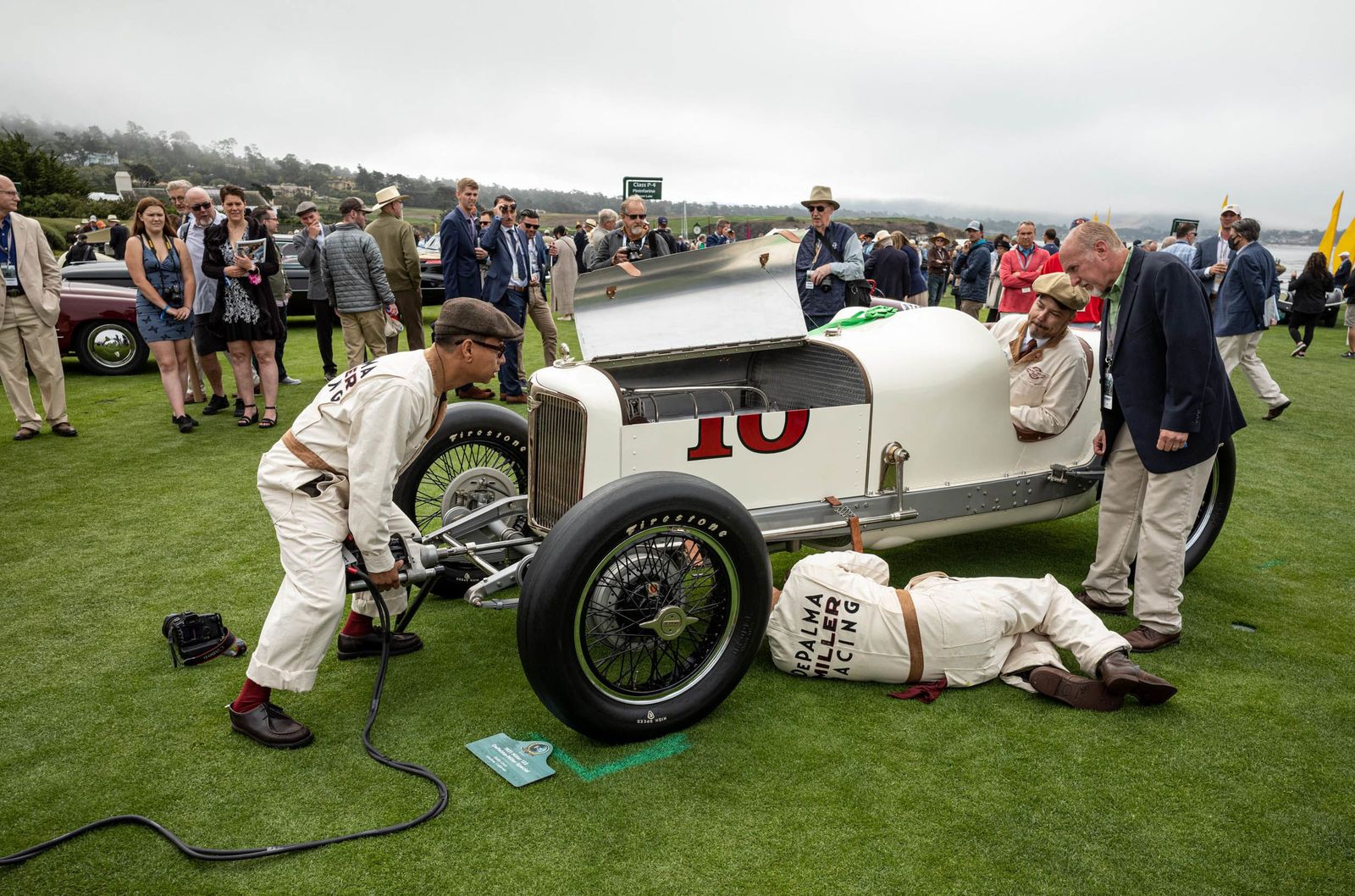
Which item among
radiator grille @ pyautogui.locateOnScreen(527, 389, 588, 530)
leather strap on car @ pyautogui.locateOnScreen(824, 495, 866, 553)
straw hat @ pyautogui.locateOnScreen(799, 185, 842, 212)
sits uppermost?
straw hat @ pyautogui.locateOnScreen(799, 185, 842, 212)

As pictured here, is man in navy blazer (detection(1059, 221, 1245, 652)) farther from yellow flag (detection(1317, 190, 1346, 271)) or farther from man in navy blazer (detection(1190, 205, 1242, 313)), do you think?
yellow flag (detection(1317, 190, 1346, 271))

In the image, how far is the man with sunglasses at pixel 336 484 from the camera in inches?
112

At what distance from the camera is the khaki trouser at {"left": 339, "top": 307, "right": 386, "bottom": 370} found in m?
7.75

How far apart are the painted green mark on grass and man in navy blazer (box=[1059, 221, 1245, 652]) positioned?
7.03ft

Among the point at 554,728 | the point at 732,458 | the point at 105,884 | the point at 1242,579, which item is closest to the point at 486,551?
the point at 554,728

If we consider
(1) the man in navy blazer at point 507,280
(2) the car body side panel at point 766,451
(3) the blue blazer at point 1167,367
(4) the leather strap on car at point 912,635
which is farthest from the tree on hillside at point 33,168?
(3) the blue blazer at point 1167,367

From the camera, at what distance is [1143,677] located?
10.1 ft

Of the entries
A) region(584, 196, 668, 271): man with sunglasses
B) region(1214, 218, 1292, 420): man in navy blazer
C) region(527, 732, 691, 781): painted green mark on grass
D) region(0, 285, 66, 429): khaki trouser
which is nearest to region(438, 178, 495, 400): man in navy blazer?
region(584, 196, 668, 271): man with sunglasses

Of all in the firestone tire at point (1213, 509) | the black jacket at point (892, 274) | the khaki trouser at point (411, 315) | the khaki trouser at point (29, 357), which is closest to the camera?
the firestone tire at point (1213, 509)

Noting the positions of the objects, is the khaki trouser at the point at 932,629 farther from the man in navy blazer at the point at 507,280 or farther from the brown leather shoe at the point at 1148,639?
the man in navy blazer at the point at 507,280

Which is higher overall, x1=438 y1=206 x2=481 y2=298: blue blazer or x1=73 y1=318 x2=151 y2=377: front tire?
x1=438 y1=206 x2=481 y2=298: blue blazer

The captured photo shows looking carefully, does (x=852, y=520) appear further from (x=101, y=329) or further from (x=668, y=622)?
(x=101, y=329)

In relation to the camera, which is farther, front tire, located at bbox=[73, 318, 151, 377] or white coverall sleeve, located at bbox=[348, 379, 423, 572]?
front tire, located at bbox=[73, 318, 151, 377]

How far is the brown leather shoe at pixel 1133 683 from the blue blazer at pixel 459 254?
21.8 ft
